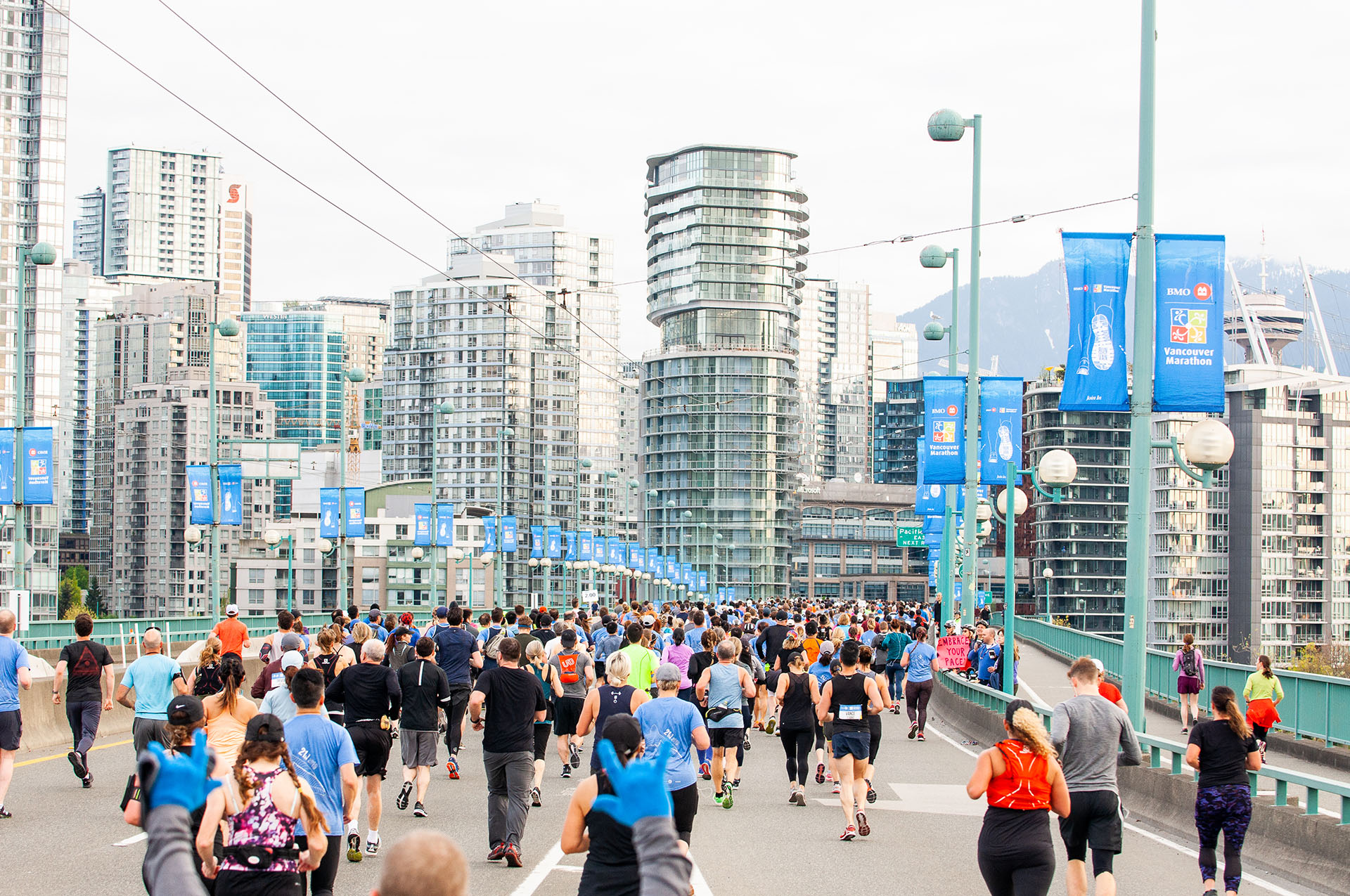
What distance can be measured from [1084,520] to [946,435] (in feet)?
452

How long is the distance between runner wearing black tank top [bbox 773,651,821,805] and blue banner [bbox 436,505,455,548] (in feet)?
149

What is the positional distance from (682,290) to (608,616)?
15331 cm

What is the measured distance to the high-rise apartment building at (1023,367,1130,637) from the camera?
163250mm

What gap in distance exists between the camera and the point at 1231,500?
16212 cm

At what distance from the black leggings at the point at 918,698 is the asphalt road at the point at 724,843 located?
5.35 metres

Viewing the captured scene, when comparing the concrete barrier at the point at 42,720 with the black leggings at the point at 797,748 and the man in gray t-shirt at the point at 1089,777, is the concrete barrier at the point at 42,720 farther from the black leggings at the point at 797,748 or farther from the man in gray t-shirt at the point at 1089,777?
the man in gray t-shirt at the point at 1089,777

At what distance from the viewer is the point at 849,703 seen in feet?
48.6

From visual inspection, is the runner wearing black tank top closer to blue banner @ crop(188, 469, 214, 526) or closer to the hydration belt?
the hydration belt

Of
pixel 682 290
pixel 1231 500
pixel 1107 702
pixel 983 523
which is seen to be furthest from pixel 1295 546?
pixel 1107 702

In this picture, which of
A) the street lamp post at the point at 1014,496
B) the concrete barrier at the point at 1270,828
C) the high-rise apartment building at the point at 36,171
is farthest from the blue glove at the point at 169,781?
the high-rise apartment building at the point at 36,171

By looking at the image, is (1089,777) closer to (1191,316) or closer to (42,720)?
(1191,316)

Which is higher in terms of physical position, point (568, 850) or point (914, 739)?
point (568, 850)

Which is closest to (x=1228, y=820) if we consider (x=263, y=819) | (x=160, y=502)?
(x=263, y=819)

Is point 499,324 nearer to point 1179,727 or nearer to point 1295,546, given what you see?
point 1295,546
